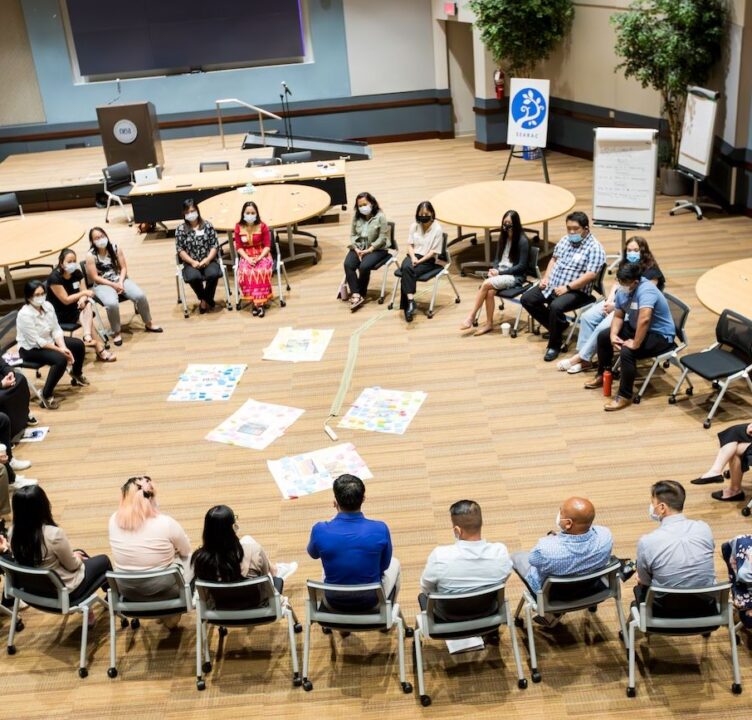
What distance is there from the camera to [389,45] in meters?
16.2

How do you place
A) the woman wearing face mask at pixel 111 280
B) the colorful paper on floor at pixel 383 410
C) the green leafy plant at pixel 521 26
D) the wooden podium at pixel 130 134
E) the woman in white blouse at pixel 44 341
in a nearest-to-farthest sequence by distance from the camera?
the colorful paper on floor at pixel 383 410
the woman in white blouse at pixel 44 341
the woman wearing face mask at pixel 111 280
the green leafy plant at pixel 521 26
the wooden podium at pixel 130 134

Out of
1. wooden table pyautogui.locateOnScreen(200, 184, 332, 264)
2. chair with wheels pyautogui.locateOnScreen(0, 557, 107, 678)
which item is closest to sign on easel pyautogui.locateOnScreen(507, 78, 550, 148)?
wooden table pyautogui.locateOnScreen(200, 184, 332, 264)

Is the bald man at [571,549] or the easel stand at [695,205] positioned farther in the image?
the easel stand at [695,205]

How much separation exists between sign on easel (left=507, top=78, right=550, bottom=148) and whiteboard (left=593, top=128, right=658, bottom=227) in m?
2.47

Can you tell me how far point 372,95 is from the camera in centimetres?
1656

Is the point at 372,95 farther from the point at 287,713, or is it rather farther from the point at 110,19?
the point at 287,713

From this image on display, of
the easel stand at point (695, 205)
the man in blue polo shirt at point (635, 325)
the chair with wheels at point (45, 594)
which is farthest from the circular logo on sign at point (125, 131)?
the chair with wheels at point (45, 594)

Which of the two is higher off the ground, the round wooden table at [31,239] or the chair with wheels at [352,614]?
the round wooden table at [31,239]

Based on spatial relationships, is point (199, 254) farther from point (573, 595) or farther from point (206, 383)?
point (573, 595)

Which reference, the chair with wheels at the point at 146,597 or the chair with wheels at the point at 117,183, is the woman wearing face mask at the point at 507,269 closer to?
the chair with wheels at the point at 146,597

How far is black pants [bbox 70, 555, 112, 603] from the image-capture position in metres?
5.02

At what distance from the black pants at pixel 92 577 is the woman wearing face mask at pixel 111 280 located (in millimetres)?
3960

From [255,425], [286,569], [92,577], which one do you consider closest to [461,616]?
[286,569]

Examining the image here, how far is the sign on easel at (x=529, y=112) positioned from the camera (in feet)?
39.5
